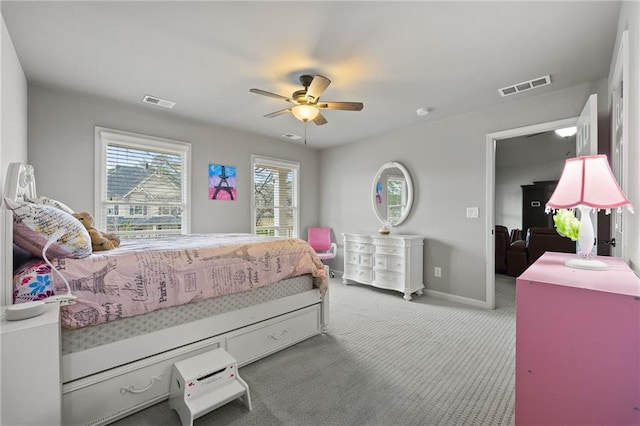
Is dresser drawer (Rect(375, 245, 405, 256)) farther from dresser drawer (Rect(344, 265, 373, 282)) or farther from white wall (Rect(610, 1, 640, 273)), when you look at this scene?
white wall (Rect(610, 1, 640, 273))

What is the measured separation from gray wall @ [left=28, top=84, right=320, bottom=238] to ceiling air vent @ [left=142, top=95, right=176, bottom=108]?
0.82ft

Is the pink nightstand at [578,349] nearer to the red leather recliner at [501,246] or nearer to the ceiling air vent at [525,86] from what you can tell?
the ceiling air vent at [525,86]

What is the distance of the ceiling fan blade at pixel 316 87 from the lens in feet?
7.84

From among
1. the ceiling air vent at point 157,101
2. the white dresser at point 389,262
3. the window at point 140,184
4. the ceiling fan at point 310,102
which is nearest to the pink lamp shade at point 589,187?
the ceiling fan at point 310,102

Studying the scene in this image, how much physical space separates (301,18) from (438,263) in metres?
3.40

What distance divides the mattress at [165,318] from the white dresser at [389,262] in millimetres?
1897

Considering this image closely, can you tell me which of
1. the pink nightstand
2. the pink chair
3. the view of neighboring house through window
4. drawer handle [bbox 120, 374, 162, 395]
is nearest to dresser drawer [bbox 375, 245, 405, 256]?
the view of neighboring house through window

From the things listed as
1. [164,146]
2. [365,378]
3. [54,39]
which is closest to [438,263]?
[365,378]

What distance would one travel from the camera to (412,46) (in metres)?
2.21

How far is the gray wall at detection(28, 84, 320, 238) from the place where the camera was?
2.93 m

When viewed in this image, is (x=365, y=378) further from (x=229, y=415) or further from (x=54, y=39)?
(x=54, y=39)

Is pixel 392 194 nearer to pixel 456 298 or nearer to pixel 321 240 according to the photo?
pixel 321 240

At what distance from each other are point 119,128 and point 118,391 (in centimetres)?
290

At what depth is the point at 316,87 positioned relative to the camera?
8.17 ft
